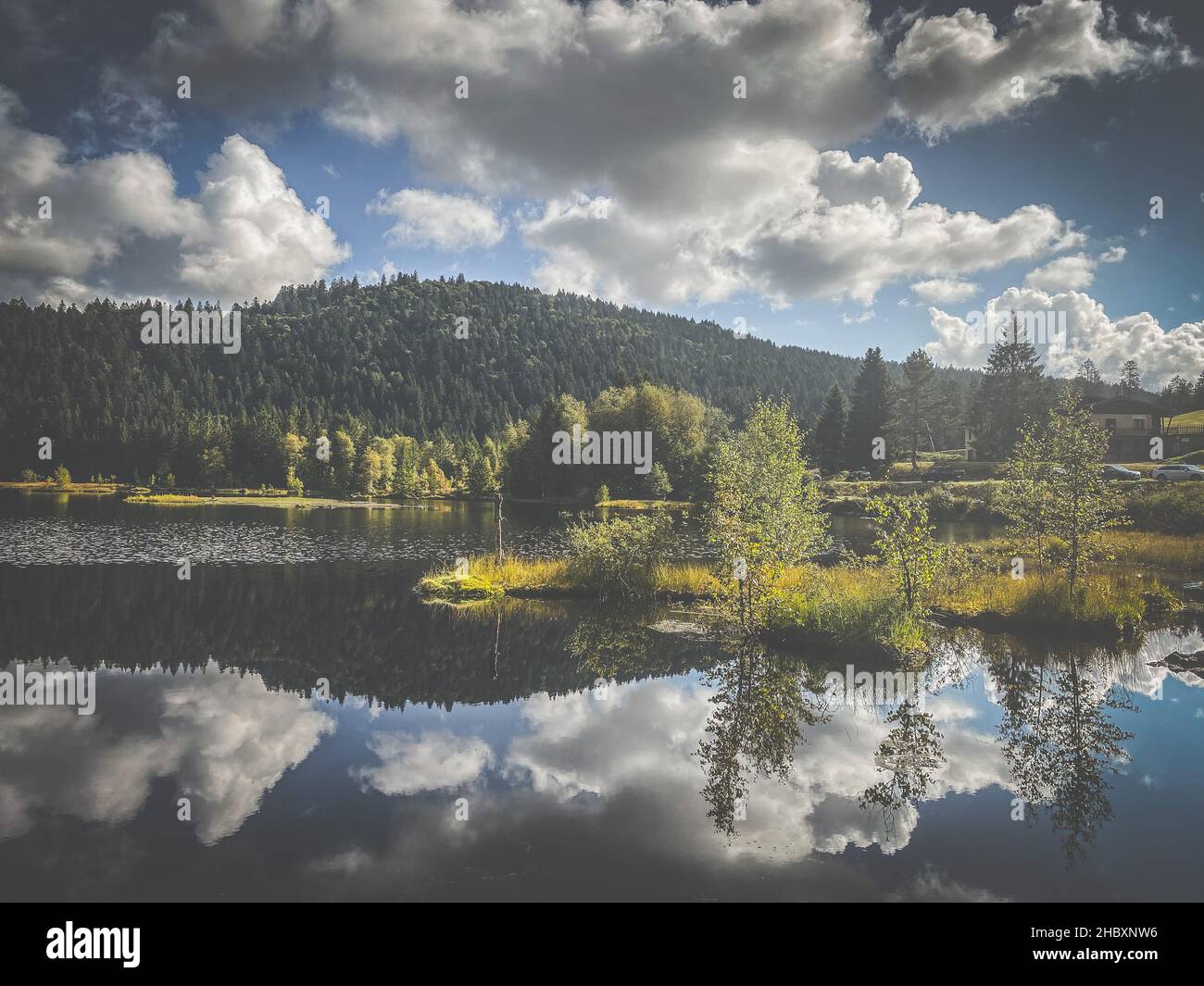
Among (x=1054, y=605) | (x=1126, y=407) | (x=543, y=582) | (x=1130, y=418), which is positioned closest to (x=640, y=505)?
(x=543, y=582)

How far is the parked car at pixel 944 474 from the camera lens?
84.0 meters

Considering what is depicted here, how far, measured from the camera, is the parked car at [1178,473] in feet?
→ 203

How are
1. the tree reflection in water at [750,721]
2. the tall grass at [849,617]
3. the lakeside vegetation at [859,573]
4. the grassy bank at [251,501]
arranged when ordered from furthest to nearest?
the grassy bank at [251,501], the lakeside vegetation at [859,573], the tall grass at [849,617], the tree reflection in water at [750,721]

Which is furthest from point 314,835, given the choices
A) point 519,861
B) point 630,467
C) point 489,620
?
point 630,467

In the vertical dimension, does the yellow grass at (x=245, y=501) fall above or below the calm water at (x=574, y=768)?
above

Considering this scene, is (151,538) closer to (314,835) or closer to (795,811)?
(314,835)

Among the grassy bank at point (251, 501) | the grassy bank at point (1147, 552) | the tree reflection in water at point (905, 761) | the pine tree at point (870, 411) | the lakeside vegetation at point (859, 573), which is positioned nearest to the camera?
the tree reflection in water at point (905, 761)

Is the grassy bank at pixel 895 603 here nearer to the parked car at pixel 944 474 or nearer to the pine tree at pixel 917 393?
the parked car at pixel 944 474

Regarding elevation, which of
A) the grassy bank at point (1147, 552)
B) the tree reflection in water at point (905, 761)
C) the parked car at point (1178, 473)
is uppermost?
the parked car at point (1178, 473)

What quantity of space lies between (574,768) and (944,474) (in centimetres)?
8471

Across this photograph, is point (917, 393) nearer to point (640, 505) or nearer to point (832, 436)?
point (832, 436)

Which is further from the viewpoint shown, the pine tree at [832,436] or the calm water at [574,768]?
the pine tree at [832,436]

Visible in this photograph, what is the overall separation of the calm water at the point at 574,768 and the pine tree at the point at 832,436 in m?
76.3

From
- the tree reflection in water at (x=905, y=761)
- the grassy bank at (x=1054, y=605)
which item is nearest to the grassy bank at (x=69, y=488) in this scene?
the grassy bank at (x=1054, y=605)
